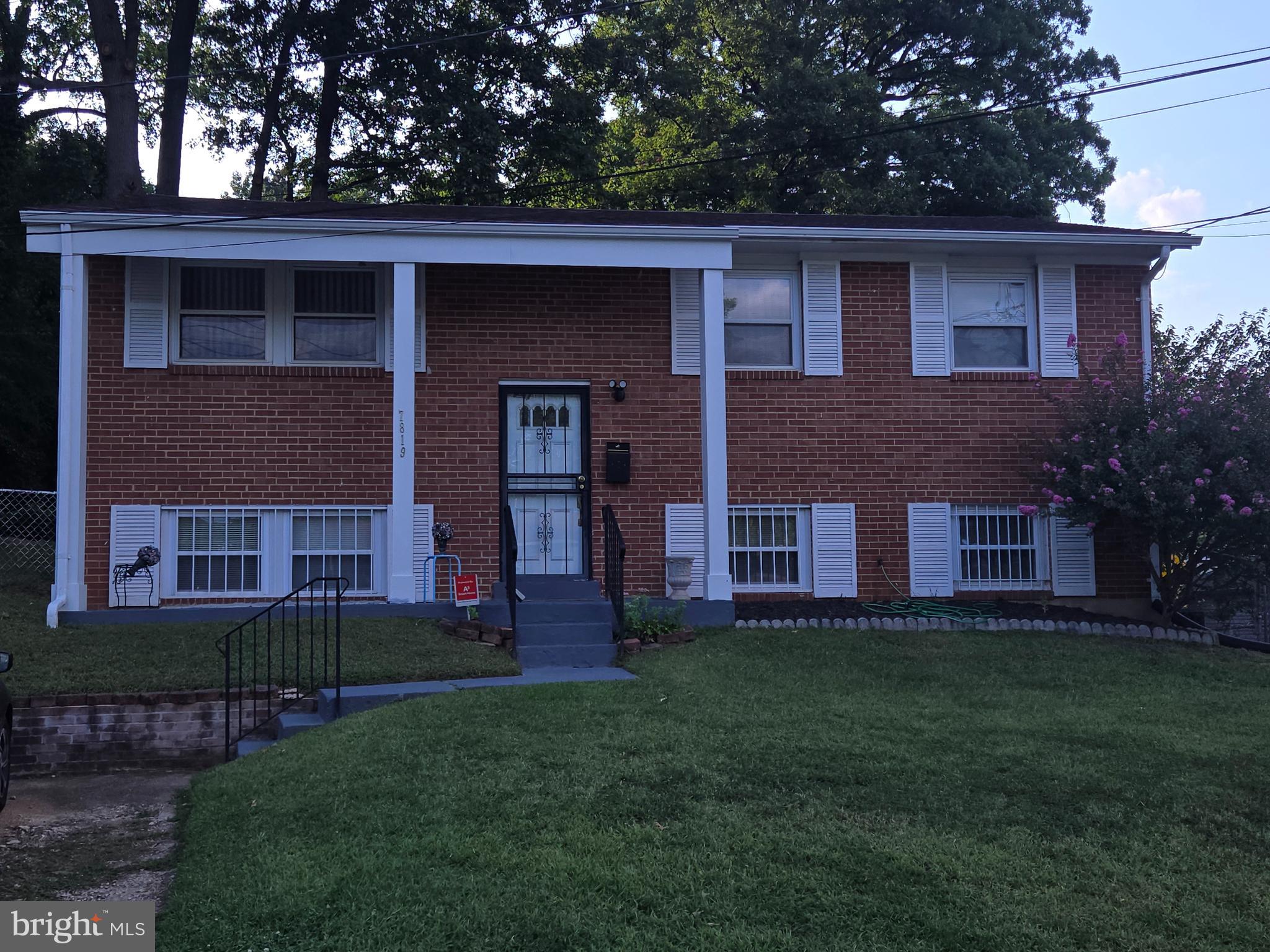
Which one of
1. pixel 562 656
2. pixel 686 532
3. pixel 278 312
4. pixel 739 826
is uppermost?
pixel 278 312

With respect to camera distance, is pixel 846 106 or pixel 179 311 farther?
pixel 846 106

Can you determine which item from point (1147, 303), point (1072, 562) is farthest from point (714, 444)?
point (1147, 303)

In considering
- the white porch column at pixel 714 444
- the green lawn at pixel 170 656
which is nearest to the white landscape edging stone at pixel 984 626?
the white porch column at pixel 714 444

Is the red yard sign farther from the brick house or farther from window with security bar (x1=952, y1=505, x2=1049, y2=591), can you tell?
window with security bar (x1=952, y1=505, x2=1049, y2=591)

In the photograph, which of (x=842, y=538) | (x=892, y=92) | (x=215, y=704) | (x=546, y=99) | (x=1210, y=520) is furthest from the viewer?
(x=892, y=92)

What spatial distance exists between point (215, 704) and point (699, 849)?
4994mm

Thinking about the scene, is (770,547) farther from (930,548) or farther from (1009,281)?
(1009,281)

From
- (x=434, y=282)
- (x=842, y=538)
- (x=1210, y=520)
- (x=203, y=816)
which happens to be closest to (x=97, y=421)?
(x=434, y=282)

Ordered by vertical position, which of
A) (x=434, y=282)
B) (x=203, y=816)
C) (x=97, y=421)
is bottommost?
(x=203, y=816)

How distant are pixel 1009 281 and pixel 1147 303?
171cm

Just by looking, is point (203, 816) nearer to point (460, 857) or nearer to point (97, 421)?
point (460, 857)

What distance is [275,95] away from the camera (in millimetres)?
21422

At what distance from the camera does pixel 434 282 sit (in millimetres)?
11859

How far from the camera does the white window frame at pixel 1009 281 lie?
1268cm
